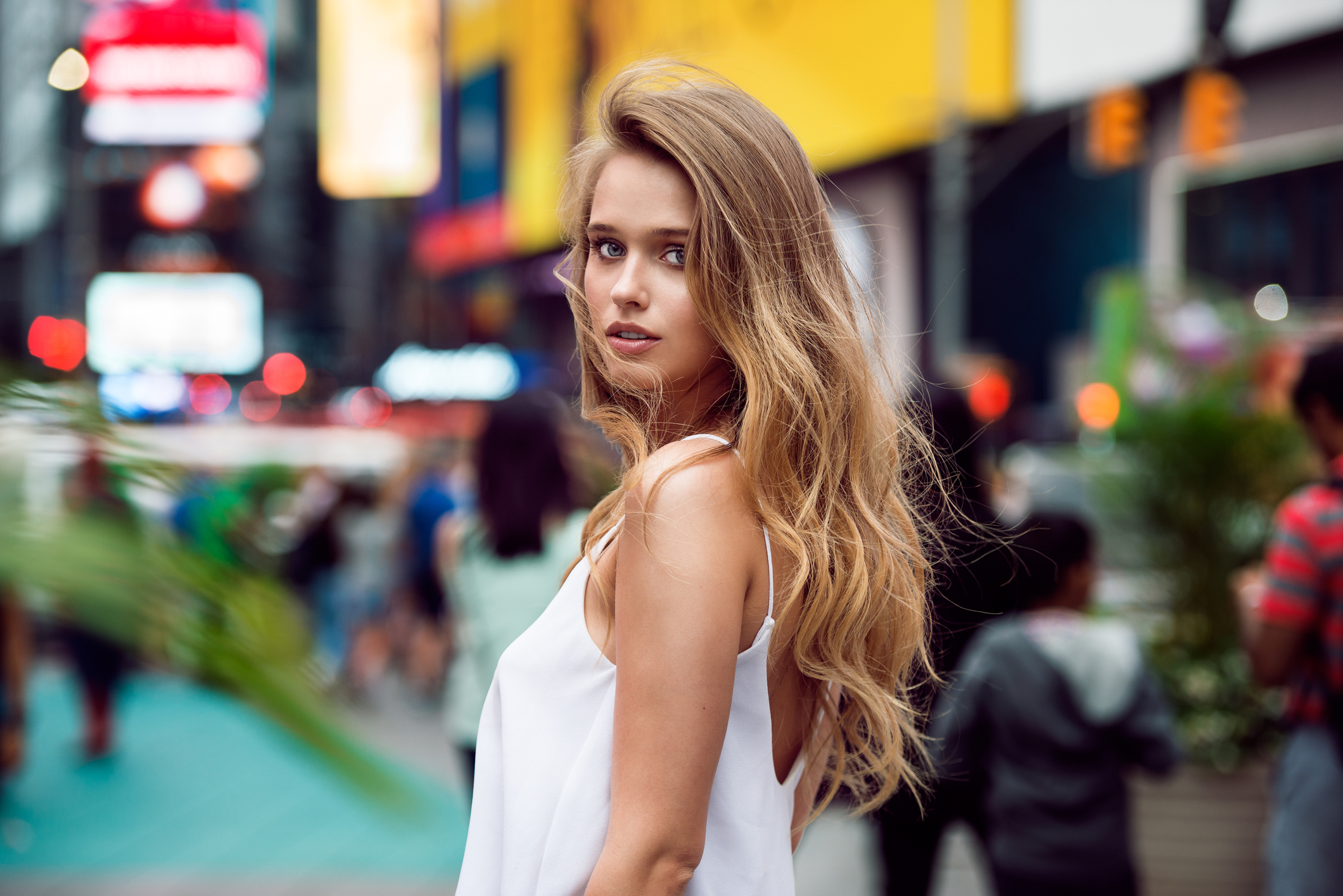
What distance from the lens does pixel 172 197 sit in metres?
21.1

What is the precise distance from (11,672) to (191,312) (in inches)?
965

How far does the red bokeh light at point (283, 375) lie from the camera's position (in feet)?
132

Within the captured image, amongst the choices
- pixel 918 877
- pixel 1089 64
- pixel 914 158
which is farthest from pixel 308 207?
pixel 918 877

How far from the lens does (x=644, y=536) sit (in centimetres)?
125

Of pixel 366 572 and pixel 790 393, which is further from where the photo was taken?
pixel 366 572

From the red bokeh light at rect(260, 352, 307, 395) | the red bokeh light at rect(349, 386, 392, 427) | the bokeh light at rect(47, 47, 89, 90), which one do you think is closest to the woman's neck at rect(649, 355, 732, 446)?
the bokeh light at rect(47, 47, 89, 90)

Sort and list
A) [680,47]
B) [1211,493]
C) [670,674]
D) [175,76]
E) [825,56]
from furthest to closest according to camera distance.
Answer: [825,56] < [175,76] < [680,47] < [1211,493] < [670,674]

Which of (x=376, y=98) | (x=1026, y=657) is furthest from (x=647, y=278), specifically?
(x=376, y=98)

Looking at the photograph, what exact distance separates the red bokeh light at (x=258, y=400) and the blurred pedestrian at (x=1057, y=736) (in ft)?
96.8

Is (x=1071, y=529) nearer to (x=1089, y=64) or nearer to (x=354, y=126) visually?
(x=1089, y=64)

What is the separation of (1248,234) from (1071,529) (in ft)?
37.5

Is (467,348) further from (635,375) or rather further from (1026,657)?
(635,375)

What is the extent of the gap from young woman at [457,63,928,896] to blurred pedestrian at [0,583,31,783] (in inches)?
21.4

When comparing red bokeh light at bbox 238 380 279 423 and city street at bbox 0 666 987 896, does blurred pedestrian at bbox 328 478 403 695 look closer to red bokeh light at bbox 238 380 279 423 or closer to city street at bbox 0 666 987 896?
city street at bbox 0 666 987 896
